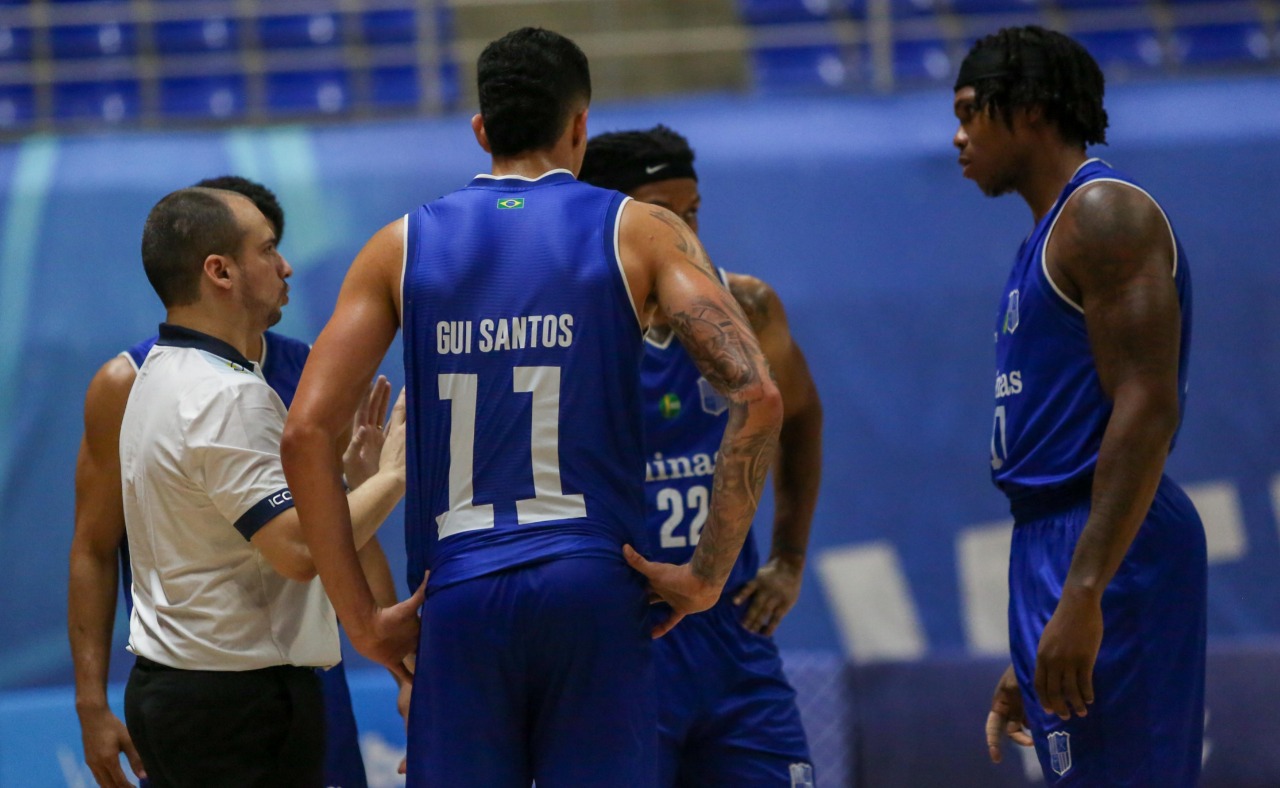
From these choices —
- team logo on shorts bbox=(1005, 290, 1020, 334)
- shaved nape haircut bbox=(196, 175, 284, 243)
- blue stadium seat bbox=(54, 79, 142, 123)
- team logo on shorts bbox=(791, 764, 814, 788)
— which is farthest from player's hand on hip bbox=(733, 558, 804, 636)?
blue stadium seat bbox=(54, 79, 142, 123)

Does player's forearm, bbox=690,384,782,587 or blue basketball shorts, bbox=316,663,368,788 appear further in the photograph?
blue basketball shorts, bbox=316,663,368,788

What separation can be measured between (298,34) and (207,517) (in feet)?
27.5

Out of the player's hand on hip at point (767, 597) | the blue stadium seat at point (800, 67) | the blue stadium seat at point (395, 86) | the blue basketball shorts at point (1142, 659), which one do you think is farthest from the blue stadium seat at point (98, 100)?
the blue basketball shorts at point (1142, 659)

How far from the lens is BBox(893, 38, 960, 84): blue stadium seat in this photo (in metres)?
9.66

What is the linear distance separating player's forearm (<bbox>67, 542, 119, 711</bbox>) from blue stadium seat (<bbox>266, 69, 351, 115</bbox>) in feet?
22.7

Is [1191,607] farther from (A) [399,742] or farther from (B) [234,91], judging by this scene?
(B) [234,91]

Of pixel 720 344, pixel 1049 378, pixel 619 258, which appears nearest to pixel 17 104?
pixel 619 258

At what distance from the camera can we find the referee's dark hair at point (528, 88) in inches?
109

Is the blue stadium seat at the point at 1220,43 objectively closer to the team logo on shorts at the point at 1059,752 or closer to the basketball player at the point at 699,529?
the basketball player at the point at 699,529

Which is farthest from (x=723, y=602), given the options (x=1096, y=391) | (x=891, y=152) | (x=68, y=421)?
(x=68, y=421)

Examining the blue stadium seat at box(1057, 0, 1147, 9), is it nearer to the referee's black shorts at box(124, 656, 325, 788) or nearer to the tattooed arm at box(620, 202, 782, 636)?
the tattooed arm at box(620, 202, 782, 636)

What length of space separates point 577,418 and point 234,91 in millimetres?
8601

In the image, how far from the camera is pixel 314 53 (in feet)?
34.4

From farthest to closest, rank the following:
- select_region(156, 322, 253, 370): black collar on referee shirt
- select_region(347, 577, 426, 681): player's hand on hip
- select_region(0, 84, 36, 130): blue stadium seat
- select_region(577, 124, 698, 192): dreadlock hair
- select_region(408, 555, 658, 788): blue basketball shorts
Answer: select_region(0, 84, 36, 130): blue stadium seat → select_region(577, 124, 698, 192): dreadlock hair → select_region(156, 322, 253, 370): black collar on referee shirt → select_region(347, 577, 426, 681): player's hand on hip → select_region(408, 555, 658, 788): blue basketball shorts
